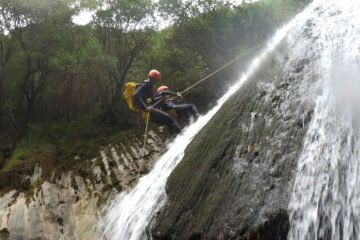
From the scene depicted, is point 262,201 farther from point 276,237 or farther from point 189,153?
point 189,153

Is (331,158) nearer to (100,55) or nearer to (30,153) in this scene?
(30,153)

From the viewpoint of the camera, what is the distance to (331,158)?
3561 mm

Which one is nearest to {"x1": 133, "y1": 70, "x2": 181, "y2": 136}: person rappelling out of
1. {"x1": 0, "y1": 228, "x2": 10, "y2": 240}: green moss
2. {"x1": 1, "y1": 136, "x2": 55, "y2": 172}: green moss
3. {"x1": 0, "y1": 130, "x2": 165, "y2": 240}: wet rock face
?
{"x1": 0, "y1": 130, "x2": 165, "y2": 240}: wet rock face

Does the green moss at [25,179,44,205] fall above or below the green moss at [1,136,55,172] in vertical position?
below

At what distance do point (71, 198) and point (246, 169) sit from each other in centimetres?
588

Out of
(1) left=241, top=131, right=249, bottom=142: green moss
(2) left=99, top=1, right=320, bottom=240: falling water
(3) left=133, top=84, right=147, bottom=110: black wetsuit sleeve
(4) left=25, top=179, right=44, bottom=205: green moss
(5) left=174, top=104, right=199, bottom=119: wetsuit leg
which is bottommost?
(2) left=99, top=1, right=320, bottom=240: falling water

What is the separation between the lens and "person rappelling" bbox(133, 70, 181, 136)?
318 inches

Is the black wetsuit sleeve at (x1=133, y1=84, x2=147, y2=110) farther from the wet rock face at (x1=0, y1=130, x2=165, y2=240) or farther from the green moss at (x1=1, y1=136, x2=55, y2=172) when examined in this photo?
the green moss at (x1=1, y1=136, x2=55, y2=172)

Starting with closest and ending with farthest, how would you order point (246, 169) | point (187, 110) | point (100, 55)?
point (246, 169) < point (187, 110) < point (100, 55)

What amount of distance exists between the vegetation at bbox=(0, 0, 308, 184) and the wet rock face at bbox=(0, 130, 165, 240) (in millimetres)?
2790

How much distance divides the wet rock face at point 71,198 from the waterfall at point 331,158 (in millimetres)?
3856

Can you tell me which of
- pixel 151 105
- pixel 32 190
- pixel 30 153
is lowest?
pixel 32 190

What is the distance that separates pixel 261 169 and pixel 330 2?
21.4 ft

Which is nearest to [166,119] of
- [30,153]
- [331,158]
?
[331,158]
